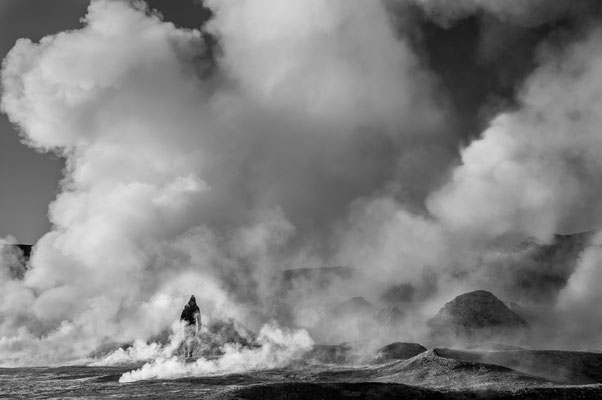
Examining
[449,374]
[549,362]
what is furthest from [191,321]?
[549,362]

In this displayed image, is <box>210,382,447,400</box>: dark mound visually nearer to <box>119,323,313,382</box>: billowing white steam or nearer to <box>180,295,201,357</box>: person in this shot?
<box>119,323,313,382</box>: billowing white steam

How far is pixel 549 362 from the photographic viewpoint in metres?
99.7

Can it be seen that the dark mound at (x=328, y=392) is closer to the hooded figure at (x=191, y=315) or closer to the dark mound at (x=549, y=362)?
the dark mound at (x=549, y=362)

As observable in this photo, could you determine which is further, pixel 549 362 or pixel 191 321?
pixel 191 321

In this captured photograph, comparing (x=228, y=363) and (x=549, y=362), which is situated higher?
(x=228, y=363)

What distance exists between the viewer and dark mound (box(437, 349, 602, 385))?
310 ft

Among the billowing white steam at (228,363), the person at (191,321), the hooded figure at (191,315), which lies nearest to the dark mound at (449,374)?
the billowing white steam at (228,363)

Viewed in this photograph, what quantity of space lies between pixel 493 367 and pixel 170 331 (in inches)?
5300

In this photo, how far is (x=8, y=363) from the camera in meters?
173

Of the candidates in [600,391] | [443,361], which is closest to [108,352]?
[443,361]

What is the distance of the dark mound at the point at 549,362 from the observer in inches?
3720

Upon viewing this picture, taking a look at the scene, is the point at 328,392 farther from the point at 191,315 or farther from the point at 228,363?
the point at 191,315

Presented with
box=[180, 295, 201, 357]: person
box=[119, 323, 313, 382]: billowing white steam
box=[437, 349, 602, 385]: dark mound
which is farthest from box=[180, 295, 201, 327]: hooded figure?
box=[437, 349, 602, 385]: dark mound

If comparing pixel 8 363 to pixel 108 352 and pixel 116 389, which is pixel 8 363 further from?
pixel 116 389
